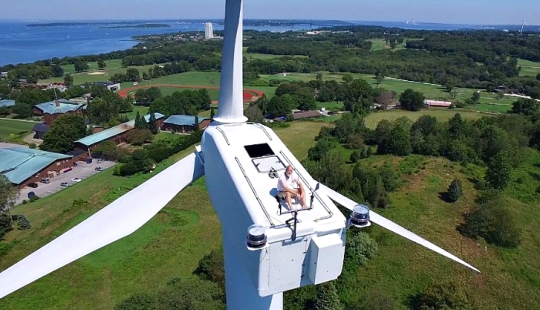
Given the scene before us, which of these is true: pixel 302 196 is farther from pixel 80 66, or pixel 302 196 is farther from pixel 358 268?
pixel 80 66

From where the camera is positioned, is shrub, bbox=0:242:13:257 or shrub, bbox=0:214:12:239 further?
shrub, bbox=0:214:12:239

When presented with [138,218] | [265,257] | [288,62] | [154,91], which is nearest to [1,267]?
[138,218]

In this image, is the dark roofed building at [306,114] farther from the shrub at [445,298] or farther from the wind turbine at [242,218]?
the wind turbine at [242,218]

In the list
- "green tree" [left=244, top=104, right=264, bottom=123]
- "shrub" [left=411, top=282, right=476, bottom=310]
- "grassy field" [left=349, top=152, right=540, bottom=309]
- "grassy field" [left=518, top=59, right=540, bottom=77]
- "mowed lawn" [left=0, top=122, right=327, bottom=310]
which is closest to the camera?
"shrub" [left=411, top=282, right=476, bottom=310]

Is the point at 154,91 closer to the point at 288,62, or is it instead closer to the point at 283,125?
the point at 283,125

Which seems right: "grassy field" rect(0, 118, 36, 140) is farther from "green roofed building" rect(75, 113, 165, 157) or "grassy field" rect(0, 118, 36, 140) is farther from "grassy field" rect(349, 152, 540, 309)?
"grassy field" rect(349, 152, 540, 309)

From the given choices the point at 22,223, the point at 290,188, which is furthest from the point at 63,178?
the point at 290,188

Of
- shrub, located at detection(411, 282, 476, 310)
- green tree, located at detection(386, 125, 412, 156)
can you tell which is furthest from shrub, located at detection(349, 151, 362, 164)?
shrub, located at detection(411, 282, 476, 310)

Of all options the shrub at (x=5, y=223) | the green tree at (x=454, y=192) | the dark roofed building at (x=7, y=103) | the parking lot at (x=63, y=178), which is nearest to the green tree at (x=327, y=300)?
the green tree at (x=454, y=192)
